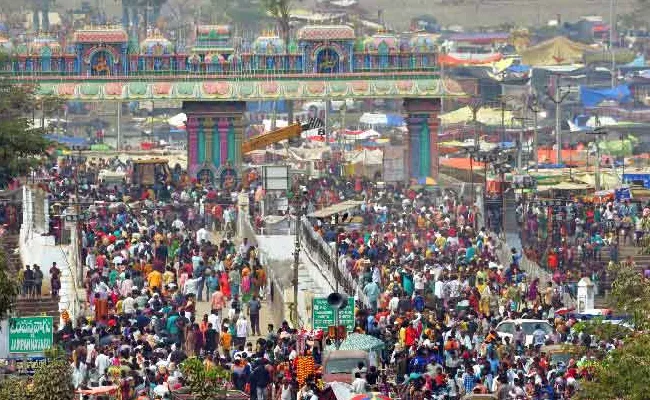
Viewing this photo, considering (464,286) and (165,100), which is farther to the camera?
(165,100)

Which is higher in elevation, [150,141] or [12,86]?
[12,86]

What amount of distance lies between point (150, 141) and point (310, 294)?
5618 centimetres

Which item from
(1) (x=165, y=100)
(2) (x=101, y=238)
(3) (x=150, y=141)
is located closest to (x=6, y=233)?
(2) (x=101, y=238)

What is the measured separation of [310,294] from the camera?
47.0 metres

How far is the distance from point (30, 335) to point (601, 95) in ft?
226

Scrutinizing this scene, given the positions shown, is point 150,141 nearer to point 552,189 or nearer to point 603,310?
point 552,189

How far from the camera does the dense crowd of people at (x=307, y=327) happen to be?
37875 mm

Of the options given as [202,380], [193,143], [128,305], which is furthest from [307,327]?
[193,143]

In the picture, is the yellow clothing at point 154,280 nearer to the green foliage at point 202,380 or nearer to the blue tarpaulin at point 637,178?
the green foliage at point 202,380

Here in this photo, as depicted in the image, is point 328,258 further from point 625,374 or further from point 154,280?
point 625,374

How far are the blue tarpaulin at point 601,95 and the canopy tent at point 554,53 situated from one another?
53.7 ft

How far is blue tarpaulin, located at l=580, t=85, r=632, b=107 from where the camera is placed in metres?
105

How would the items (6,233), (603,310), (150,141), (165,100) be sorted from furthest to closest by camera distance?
(150,141)
(165,100)
(6,233)
(603,310)

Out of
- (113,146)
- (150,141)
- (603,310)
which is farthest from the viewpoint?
(150,141)
